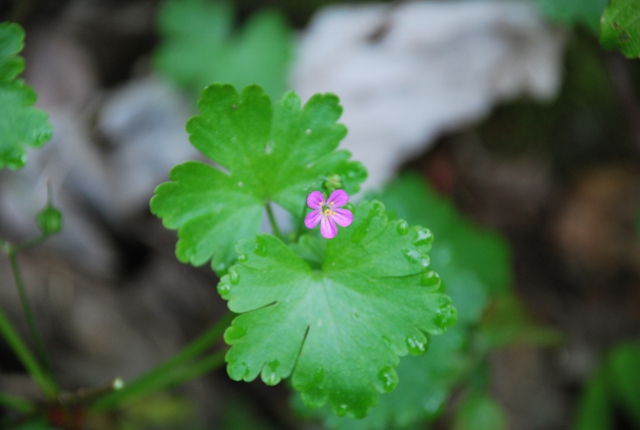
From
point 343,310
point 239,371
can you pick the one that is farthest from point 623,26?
point 239,371

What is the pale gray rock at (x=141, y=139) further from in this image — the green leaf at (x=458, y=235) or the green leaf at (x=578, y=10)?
the green leaf at (x=578, y=10)

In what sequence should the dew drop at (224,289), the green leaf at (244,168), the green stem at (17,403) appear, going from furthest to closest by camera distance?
the green stem at (17,403), the green leaf at (244,168), the dew drop at (224,289)

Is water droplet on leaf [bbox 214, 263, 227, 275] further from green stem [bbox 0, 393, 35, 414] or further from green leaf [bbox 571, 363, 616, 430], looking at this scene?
green leaf [bbox 571, 363, 616, 430]

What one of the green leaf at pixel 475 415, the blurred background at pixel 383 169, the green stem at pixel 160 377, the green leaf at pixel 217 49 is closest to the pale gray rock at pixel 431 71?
the blurred background at pixel 383 169

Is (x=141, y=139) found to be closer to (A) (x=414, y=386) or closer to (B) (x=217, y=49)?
(B) (x=217, y=49)

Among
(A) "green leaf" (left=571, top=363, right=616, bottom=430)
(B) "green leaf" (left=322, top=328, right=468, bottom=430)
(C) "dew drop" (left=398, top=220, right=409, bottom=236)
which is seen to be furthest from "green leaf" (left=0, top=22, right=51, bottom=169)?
(A) "green leaf" (left=571, top=363, right=616, bottom=430)
